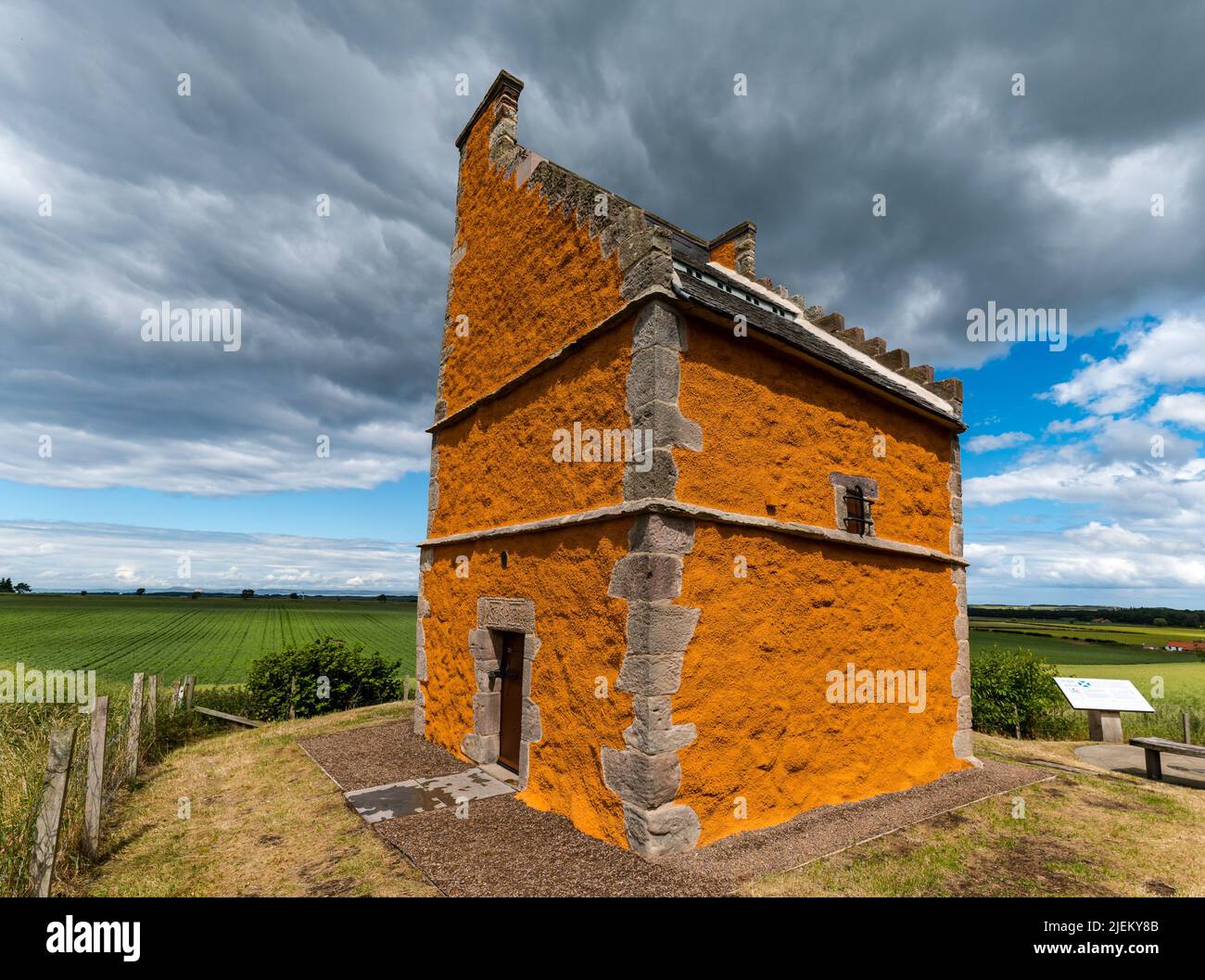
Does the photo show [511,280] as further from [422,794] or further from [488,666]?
[422,794]

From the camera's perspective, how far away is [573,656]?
6547 millimetres

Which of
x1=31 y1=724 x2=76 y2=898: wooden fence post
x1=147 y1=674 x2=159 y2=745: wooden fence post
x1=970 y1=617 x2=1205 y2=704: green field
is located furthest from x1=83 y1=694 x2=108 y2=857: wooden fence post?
x1=970 y1=617 x2=1205 y2=704: green field

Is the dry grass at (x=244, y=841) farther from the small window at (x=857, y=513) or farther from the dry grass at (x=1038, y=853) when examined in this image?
the small window at (x=857, y=513)

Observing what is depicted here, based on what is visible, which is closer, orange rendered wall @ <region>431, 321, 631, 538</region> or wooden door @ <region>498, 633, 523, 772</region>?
orange rendered wall @ <region>431, 321, 631, 538</region>

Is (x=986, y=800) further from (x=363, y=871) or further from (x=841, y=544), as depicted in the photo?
(x=363, y=871)

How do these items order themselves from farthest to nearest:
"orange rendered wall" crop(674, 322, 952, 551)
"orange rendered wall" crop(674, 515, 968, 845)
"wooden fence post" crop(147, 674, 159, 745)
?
"wooden fence post" crop(147, 674, 159, 745), "orange rendered wall" crop(674, 322, 952, 551), "orange rendered wall" crop(674, 515, 968, 845)

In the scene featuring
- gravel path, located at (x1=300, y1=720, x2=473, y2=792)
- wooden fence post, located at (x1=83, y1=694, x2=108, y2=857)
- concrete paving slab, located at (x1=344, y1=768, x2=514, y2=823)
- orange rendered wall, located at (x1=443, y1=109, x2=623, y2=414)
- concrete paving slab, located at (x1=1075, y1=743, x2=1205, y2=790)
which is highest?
orange rendered wall, located at (x1=443, y1=109, x2=623, y2=414)

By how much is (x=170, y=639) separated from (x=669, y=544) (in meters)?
37.5

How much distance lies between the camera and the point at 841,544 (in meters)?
7.44

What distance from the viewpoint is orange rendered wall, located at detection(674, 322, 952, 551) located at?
20.7 ft

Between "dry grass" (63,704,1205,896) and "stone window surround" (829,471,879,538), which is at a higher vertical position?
"stone window surround" (829,471,879,538)

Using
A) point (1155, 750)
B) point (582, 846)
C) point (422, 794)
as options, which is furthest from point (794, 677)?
point (1155, 750)

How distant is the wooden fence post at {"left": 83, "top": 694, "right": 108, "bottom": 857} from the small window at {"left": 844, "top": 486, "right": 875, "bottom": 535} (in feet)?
29.3

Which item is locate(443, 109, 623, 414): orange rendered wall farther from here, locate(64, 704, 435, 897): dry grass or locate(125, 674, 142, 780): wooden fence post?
locate(125, 674, 142, 780): wooden fence post
